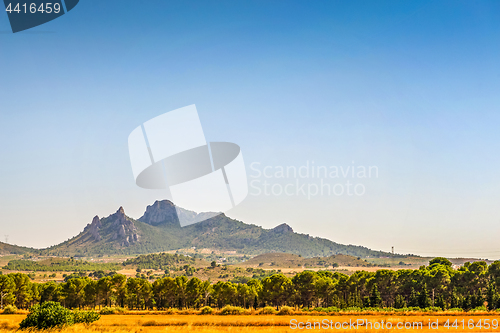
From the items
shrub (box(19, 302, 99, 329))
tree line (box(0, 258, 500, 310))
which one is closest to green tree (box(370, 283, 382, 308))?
tree line (box(0, 258, 500, 310))

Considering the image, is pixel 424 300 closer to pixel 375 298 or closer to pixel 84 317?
pixel 375 298

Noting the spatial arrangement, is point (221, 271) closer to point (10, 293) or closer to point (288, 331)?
point (10, 293)

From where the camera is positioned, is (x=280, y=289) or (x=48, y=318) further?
(x=280, y=289)

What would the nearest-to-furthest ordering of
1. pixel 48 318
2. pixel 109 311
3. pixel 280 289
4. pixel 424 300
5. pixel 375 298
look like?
1. pixel 48 318
2. pixel 109 311
3. pixel 424 300
4. pixel 375 298
5. pixel 280 289

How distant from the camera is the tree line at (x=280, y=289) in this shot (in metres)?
Result: 60.5

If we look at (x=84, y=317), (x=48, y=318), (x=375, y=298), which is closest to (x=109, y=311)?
(x=84, y=317)

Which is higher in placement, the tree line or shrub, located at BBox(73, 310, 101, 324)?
shrub, located at BBox(73, 310, 101, 324)

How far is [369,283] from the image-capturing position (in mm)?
63531

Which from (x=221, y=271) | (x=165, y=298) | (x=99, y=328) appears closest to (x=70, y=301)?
(x=165, y=298)

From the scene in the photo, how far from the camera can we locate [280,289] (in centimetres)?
6669

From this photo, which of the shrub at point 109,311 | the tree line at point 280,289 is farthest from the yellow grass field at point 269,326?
the tree line at point 280,289

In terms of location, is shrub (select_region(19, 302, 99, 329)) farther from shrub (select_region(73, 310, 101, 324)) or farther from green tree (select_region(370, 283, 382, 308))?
green tree (select_region(370, 283, 382, 308))

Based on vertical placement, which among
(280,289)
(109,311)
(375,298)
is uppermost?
(280,289)

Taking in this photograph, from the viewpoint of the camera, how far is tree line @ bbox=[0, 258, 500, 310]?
198 ft
